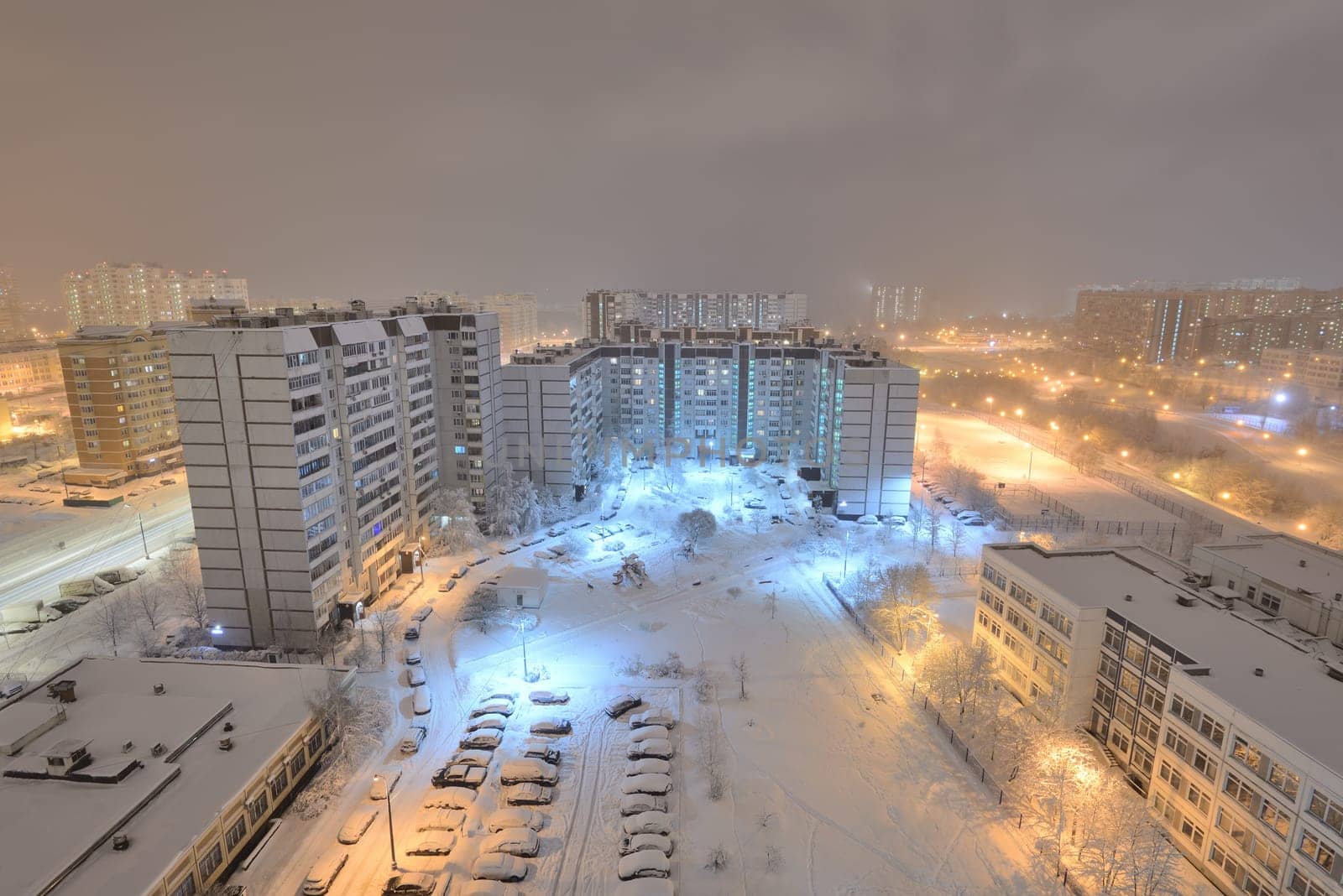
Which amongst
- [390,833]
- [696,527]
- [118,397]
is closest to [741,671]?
[390,833]

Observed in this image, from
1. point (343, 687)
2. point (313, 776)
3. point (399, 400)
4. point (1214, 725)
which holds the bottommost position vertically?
→ point (313, 776)

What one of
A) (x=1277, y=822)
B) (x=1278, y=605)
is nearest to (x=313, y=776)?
(x=1277, y=822)

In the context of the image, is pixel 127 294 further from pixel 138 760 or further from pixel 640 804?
pixel 640 804

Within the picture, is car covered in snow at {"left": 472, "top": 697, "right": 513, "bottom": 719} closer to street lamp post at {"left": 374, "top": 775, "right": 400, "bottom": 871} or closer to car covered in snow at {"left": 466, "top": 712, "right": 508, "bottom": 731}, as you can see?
car covered in snow at {"left": 466, "top": 712, "right": 508, "bottom": 731}

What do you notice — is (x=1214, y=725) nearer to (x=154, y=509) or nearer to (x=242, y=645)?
(x=242, y=645)

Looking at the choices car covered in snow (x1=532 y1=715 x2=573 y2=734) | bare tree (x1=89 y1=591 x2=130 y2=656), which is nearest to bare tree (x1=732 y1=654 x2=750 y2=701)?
car covered in snow (x1=532 y1=715 x2=573 y2=734)

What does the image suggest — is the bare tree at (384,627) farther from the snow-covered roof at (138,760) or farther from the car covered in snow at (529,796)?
the car covered in snow at (529,796)
